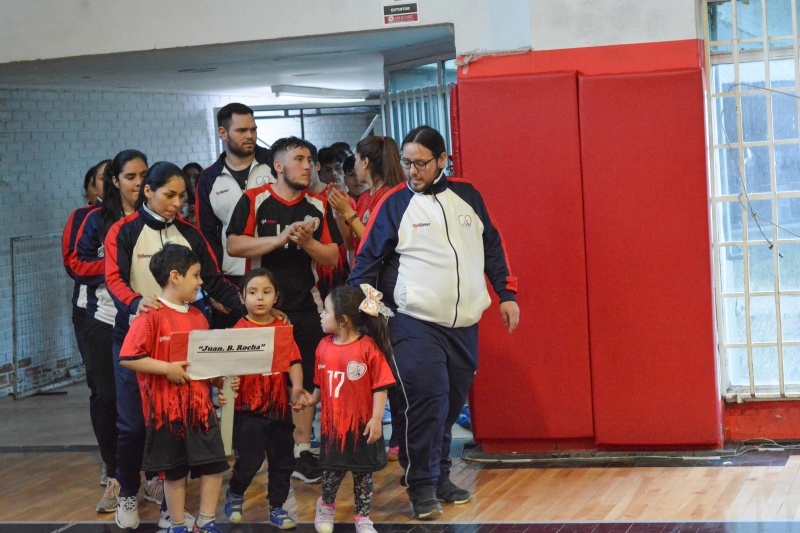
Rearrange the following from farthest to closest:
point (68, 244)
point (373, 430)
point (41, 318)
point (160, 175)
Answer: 1. point (41, 318)
2. point (68, 244)
3. point (160, 175)
4. point (373, 430)

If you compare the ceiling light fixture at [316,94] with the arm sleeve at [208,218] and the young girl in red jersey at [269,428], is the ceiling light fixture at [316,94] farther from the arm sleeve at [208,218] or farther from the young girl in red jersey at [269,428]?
the young girl in red jersey at [269,428]

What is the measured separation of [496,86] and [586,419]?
5.72 feet

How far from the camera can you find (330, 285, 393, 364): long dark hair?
4.49 meters

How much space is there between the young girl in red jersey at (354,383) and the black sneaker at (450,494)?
54 centimetres

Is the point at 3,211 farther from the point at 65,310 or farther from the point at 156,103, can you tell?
the point at 156,103

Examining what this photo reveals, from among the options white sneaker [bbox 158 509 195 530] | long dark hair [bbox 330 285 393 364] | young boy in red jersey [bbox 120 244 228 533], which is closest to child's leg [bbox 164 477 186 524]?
young boy in red jersey [bbox 120 244 228 533]

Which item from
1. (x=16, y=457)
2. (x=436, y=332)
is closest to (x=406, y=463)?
(x=436, y=332)

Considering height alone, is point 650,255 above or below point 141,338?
above

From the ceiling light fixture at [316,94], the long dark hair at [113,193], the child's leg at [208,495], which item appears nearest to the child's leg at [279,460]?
the child's leg at [208,495]

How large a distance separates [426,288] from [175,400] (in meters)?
1.15

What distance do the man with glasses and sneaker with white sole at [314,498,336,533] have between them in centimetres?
37

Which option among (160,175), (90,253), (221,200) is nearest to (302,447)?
(221,200)

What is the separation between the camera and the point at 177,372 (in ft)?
A: 14.3

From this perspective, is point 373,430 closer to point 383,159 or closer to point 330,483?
point 330,483
